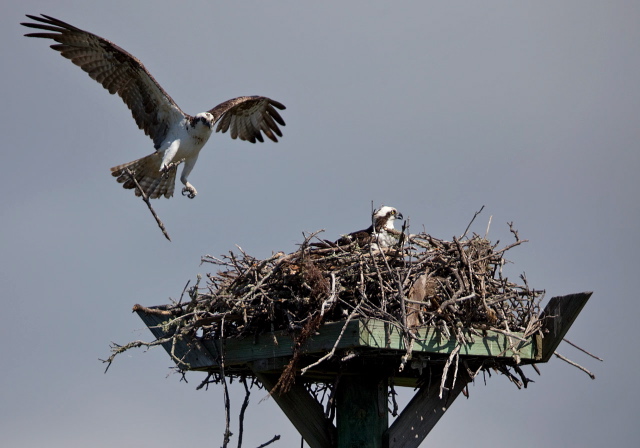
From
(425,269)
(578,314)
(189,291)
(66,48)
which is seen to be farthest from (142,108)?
(578,314)

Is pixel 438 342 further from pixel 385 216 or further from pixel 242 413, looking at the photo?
pixel 385 216

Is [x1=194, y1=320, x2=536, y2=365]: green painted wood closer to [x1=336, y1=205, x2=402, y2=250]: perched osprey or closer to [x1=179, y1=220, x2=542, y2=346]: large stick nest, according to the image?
[x1=179, y1=220, x2=542, y2=346]: large stick nest

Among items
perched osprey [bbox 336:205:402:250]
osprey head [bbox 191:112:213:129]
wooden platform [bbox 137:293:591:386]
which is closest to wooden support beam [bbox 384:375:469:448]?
wooden platform [bbox 137:293:591:386]

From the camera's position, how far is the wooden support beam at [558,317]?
15.8 ft

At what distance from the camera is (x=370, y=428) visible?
16.0 feet

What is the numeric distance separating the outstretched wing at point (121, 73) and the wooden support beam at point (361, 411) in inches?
176

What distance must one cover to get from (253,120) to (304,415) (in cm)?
488

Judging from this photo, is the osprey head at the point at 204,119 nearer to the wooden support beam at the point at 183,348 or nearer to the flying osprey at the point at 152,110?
the flying osprey at the point at 152,110

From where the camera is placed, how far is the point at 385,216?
709 centimetres

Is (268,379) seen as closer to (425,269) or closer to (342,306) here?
(342,306)

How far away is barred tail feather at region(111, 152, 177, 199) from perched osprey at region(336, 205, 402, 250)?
262 cm

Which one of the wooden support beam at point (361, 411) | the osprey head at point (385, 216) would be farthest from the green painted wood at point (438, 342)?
the osprey head at point (385, 216)

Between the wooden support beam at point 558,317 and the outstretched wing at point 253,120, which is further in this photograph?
the outstretched wing at point 253,120

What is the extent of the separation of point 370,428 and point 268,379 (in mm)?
648
